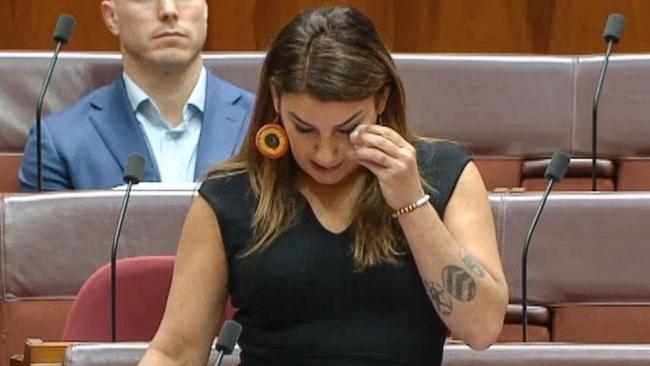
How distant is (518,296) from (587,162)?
31 cm

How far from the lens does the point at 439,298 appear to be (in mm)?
777

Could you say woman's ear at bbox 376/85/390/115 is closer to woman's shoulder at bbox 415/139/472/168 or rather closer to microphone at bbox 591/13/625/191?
woman's shoulder at bbox 415/139/472/168

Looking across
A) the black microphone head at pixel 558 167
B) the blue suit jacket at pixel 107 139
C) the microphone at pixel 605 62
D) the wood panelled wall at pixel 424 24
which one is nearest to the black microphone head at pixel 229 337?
the black microphone head at pixel 558 167

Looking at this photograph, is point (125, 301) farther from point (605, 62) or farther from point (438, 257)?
point (605, 62)

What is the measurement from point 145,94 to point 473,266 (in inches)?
27.3

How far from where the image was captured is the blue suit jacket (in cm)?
135

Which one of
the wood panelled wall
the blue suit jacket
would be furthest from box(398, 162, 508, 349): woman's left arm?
the wood panelled wall

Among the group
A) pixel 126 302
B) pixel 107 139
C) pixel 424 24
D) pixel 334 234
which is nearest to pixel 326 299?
pixel 334 234

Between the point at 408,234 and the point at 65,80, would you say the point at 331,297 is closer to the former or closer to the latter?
the point at 408,234

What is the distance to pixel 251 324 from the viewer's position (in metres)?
0.83

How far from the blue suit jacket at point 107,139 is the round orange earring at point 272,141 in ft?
1.74

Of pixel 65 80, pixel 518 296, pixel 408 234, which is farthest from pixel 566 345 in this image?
pixel 65 80

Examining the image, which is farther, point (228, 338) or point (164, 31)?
point (164, 31)

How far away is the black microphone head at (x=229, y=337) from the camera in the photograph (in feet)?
2.51
